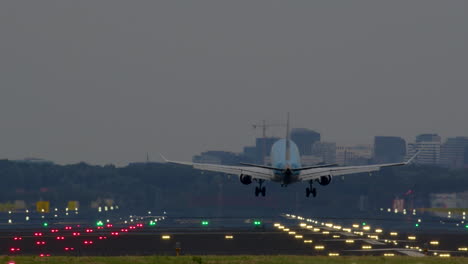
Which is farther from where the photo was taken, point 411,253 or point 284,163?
point 284,163

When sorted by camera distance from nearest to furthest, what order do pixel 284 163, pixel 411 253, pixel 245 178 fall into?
pixel 411 253
pixel 284 163
pixel 245 178

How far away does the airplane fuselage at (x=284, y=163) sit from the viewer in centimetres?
12256

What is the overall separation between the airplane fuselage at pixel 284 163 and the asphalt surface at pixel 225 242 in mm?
6530

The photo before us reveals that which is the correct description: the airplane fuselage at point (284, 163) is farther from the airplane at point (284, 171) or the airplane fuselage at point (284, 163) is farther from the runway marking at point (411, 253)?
the runway marking at point (411, 253)

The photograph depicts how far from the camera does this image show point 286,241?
4422 inches

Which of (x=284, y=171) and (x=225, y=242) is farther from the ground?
(x=284, y=171)

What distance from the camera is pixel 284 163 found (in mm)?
125375

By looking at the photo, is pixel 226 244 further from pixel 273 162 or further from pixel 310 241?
pixel 273 162

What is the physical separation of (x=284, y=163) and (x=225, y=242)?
1796 centimetres

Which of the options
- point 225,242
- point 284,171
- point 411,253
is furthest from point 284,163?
point 411,253

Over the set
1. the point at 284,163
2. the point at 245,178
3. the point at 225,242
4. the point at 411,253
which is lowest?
the point at 411,253

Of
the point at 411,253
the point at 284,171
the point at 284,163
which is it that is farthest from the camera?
the point at 284,163

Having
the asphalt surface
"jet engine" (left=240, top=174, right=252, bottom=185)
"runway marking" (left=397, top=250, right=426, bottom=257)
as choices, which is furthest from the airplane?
"runway marking" (left=397, top=250, right=426, bottom=257)

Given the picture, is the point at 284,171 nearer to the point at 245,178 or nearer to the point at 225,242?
the point at 245,178
